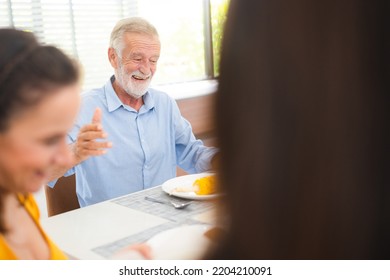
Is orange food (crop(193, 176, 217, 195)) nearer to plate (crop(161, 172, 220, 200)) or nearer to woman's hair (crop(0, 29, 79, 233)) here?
plate (crop(161, 172, 220, 200))

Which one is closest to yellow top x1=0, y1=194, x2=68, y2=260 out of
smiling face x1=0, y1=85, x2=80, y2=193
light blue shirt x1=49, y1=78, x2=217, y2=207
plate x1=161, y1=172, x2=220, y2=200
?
smiling face x1=0, y1=85, x2=80, y2=193

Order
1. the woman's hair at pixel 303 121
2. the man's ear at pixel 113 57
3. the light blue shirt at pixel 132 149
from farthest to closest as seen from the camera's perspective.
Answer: the man's ear at pixel 113 57, the light blue shirt at pixel 132 149, the woman's hair at pixel 303 121

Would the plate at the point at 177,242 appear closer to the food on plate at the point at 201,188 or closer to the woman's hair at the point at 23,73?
the food on plate at the point at 201,188

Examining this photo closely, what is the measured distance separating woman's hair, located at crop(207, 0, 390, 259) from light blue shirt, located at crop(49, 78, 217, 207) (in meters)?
1.10

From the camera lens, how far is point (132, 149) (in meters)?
1.57

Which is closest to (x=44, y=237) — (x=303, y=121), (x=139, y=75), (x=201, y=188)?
(x=201, y=188)

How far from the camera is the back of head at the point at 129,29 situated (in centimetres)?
161

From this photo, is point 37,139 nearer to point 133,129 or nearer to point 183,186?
point 183,186

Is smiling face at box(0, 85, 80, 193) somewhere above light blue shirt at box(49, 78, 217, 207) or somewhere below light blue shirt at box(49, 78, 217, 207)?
above

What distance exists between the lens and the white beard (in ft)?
5.24

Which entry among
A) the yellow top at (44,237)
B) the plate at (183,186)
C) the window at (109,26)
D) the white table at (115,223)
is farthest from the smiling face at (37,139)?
the window at (109,26)

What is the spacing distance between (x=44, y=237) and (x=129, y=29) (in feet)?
3.25

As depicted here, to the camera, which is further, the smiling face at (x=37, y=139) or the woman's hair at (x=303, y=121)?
the smiling face at (x=37, y=139)
